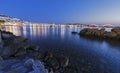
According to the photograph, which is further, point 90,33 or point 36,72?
point 90,33

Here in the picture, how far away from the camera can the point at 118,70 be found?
19.9 metres

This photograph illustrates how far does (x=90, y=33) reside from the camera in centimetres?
7575

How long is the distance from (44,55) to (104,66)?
916 cm

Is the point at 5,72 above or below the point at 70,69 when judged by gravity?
above

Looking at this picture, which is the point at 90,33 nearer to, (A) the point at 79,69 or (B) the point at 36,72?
(A) the point at 79,69

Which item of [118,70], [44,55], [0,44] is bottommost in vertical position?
[118,70]

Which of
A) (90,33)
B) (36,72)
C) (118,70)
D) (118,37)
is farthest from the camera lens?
(90,33)

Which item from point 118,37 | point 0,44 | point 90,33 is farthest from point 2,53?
point 90,33

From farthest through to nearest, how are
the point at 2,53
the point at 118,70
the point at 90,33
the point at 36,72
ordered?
the point at 90,33
the point at 118,70
the point at 2,53
the point at 36,72

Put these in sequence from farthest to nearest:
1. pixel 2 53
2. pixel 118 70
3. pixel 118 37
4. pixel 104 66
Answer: pixel 118 37
pixel 104 66
pixel 118 70
pixel 2 53

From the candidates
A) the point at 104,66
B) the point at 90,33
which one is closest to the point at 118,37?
the point at 90,33

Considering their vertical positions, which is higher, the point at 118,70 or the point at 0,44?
the point at 0,44

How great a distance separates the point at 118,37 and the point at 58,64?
4687 cm

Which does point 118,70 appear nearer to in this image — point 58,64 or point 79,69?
point 79,69
